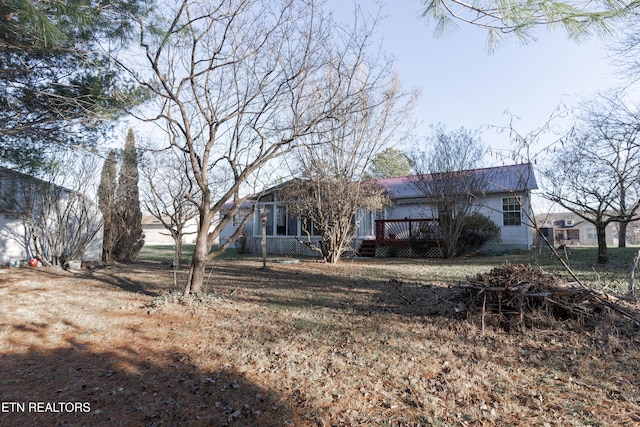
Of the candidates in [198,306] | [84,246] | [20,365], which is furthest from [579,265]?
[84,246]

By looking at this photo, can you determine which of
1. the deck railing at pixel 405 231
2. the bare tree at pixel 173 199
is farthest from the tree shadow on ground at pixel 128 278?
the deck railing at pixel 405 231

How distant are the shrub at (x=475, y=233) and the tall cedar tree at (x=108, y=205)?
13873mm

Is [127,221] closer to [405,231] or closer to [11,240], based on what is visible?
[11,240]

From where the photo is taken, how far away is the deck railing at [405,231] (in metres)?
15.1

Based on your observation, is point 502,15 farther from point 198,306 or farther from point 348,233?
point 348,233

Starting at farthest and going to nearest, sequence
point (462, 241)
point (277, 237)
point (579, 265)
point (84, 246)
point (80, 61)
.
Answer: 1. point (277, 237)
2. point (462, 241)
3. point (84, 246)
4. point (579, 265)
5. point (80, 61)

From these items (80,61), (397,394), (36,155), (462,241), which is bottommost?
(397,394)

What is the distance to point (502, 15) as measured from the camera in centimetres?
311

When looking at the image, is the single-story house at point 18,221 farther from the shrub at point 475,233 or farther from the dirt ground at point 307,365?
the shrub at point 475,233

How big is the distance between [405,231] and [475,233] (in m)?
3.01

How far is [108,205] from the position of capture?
12.8 m

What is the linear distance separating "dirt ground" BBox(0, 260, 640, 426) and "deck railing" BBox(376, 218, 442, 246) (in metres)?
9.23

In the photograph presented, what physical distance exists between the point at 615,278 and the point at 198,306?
340 inches

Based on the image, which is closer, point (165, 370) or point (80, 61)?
point (165, 370)
